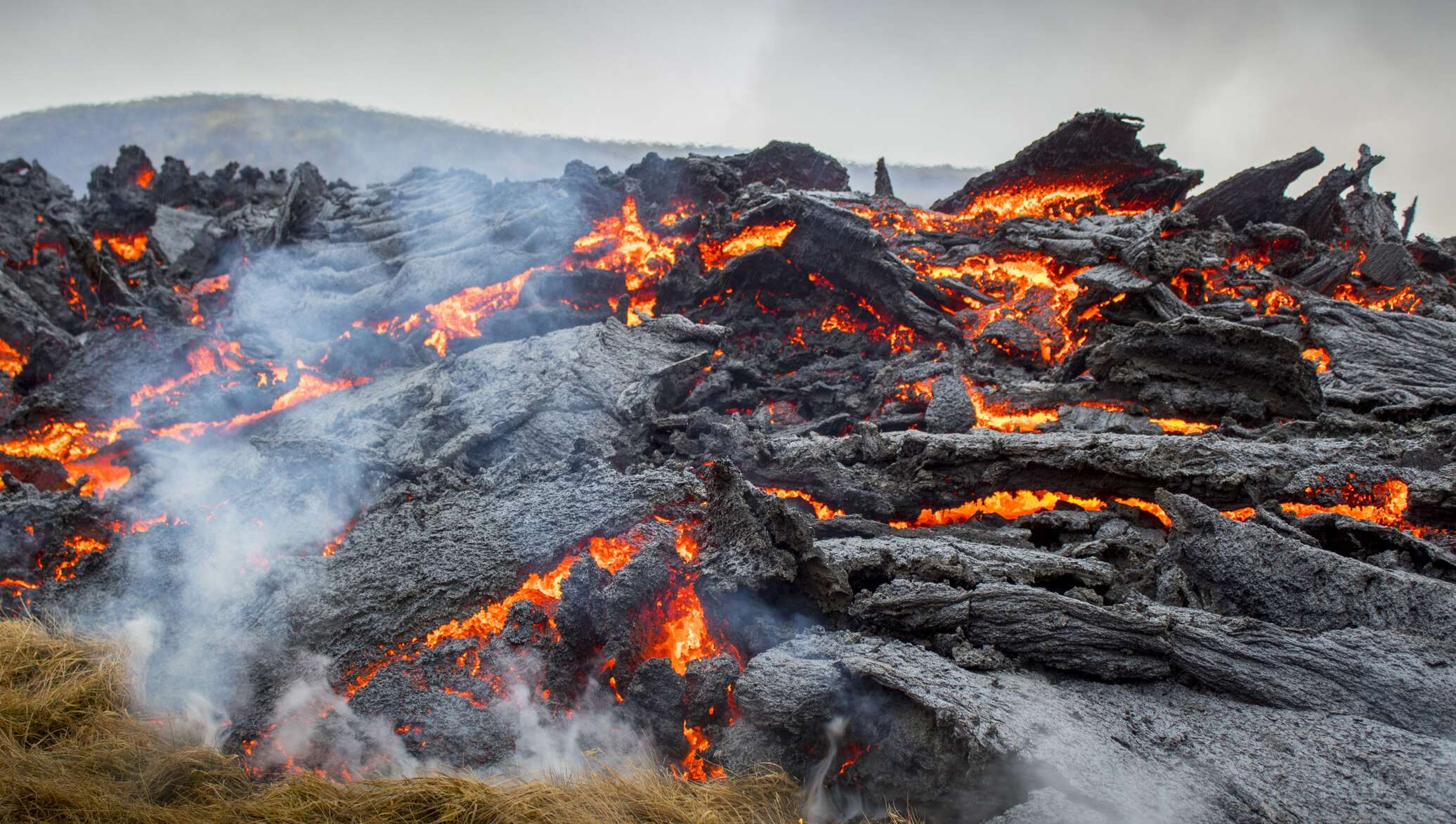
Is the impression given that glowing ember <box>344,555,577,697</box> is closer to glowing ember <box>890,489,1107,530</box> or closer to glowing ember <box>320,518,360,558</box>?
glowing ember <box>320,518,360,558</box>

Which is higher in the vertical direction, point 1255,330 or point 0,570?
point 1255,330

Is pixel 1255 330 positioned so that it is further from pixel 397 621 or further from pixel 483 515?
pixel 397 621

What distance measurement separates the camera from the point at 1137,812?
2.71 m

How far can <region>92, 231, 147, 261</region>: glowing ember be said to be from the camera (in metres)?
13.0

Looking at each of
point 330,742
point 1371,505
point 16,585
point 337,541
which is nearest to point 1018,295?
point 1371,505

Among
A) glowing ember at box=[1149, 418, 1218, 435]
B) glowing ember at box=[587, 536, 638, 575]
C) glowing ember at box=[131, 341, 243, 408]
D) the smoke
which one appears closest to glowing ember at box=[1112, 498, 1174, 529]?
glowing ember at box=[1149, 418, 1218, 435]

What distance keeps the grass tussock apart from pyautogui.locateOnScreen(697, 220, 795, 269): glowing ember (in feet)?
26.7

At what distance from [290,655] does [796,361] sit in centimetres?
645

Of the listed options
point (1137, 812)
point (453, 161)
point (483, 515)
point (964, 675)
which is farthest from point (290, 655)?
point (453, 161)

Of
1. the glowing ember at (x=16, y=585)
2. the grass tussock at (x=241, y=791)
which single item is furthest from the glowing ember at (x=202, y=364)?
the grass tussock at (x=241, y=791)

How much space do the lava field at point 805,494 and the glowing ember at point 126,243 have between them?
1.39 metres

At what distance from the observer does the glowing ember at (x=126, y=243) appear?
13031 millimetres

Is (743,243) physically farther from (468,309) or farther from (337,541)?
(337,541)

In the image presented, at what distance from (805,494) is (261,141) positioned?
28.3 meters
